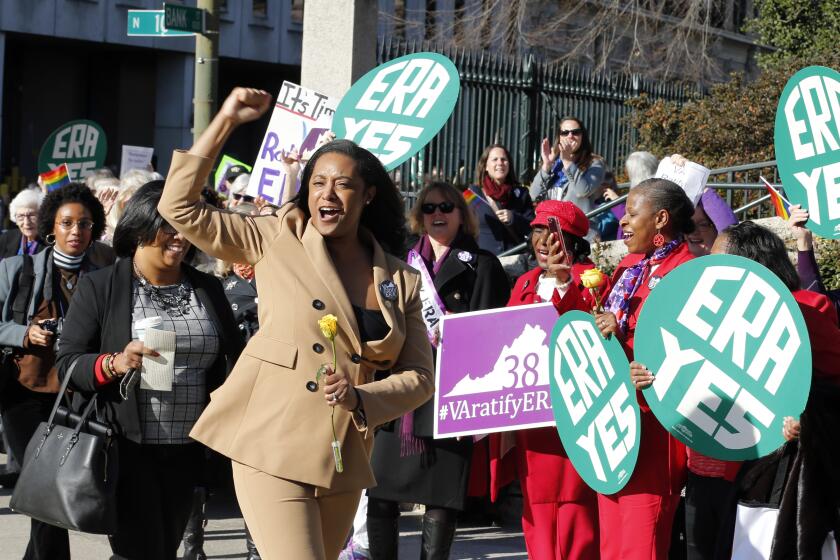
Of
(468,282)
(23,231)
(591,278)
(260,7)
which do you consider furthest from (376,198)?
(260,7)

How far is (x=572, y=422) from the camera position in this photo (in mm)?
5629

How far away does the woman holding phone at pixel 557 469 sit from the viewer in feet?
19.5

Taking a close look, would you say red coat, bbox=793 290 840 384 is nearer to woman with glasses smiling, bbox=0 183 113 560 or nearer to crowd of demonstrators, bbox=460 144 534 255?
woman with glasses smiling, bbox=0 183 113 560

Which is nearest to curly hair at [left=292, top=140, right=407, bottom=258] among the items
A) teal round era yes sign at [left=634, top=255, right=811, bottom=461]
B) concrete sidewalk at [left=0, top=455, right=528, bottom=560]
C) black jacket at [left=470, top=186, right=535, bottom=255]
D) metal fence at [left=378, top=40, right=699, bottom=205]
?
teal round era yes sign at [left=634, top=255, right=811, bottom=461]

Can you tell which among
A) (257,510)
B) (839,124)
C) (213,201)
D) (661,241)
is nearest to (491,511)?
(213,201)

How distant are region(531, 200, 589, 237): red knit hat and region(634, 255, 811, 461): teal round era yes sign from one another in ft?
3.19

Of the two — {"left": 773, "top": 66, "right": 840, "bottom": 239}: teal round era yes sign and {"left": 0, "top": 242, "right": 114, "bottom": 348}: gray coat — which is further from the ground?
{"left": 773, "top": 66, "right": 840, "bottom": 239}: teal round era yes sign

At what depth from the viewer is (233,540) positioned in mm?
7676

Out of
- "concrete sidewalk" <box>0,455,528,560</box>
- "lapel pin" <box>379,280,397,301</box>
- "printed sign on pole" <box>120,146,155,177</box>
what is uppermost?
"printed sign on pole" <box>120,146,155,177</box>

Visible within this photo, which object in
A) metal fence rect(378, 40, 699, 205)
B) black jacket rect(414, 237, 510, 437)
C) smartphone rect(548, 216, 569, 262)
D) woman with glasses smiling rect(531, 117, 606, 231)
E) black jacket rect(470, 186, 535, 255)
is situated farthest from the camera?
metal fence rect(378, 40, 699, 205)

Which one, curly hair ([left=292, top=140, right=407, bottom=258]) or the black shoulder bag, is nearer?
curly hair ([left=292, top=140, right=407, bottom=258])

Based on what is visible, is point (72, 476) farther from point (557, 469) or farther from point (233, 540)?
point (233, 540)

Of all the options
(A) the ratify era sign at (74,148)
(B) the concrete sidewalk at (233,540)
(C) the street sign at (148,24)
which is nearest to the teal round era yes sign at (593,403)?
(B) the concrete sidewalk at (233,540)

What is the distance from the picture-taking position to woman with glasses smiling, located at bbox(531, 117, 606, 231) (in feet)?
30.9
